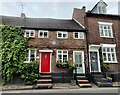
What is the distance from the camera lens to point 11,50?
1370 cm

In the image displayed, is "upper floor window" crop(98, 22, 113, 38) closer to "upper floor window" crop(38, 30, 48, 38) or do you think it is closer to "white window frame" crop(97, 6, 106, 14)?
"white window frame" crop(97, 6, 106, 14)

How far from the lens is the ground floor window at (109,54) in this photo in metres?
15.6

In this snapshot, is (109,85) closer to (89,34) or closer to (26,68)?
(89,34)

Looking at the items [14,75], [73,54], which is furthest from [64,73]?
[14,75]

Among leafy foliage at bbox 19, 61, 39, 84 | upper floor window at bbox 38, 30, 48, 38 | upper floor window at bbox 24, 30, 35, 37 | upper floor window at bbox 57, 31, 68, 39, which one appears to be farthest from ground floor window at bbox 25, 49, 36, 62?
upper floor window at bbox 57, 31, 68, 39

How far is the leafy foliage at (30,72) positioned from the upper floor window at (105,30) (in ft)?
27.5

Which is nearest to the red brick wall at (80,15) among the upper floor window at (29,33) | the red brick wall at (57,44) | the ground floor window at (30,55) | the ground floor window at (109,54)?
the red brick wall at (57,44)

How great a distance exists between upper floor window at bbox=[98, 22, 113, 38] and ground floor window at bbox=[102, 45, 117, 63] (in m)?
1.43

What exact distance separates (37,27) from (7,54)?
422 centimetres

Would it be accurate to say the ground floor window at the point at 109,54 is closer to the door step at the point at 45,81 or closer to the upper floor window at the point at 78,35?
the upper floor window at the point at 78,35

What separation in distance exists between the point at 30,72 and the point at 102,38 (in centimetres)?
893

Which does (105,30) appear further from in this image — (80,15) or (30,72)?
(30,72)

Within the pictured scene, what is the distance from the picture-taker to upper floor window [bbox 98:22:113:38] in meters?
16.2

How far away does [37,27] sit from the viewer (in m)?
15.1
